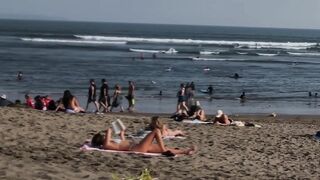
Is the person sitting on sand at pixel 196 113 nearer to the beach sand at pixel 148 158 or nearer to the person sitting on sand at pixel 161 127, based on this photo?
the beach sand at pixel 148 158

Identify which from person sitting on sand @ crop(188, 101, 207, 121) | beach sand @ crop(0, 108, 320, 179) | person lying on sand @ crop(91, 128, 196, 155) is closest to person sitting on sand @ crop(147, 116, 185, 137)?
beach sand @ crop(0, 108, 320, 179)

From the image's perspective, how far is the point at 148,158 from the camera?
10078mm

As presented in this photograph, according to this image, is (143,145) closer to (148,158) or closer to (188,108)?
(148,158)

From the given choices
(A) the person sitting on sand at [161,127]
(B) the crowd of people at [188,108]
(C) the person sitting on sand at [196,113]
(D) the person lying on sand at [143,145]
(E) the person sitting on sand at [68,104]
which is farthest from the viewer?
(E) the person sitting on sand at [68,104]

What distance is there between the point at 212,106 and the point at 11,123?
1379cm

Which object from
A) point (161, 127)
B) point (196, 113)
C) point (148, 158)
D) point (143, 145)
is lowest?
point (196, 113)

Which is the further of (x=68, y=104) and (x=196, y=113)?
(x=68, y=104)

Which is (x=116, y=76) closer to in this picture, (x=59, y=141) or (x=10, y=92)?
(x=10, y=92)

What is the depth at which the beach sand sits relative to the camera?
880cm

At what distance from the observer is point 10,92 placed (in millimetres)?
27844

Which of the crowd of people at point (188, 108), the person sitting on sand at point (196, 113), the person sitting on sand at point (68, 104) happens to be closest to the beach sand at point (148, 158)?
the person sitting on sand at point (196, 113)

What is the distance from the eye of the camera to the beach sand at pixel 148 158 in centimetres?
880

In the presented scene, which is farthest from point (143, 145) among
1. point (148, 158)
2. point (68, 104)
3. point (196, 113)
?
point (68, 104)

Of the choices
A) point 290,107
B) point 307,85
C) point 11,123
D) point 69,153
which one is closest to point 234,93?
point 290,107
